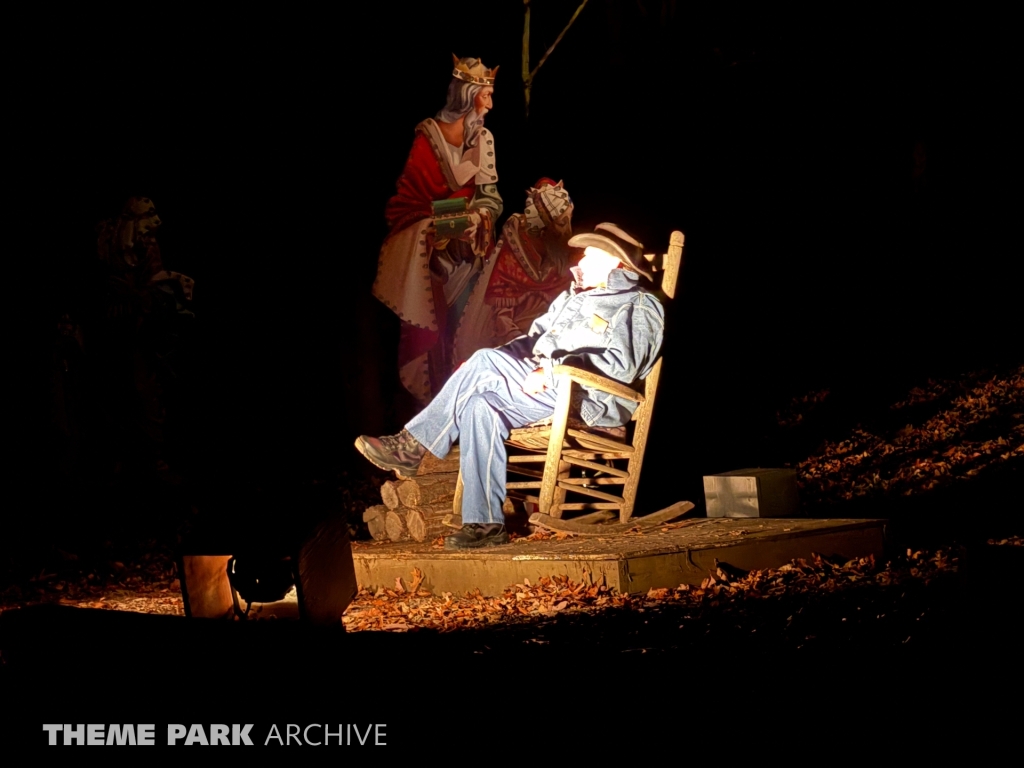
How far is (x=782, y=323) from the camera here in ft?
35.7

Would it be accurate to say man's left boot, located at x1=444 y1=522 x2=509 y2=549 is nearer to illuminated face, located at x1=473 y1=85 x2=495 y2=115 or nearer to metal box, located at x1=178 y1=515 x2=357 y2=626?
metal box, located at x1=178 y1=515 x2=357 y2=626

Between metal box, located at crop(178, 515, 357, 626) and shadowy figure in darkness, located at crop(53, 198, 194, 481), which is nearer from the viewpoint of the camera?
metal box, located at crop(178, 515, 357, 626)

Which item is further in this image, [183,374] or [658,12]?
[658,12]

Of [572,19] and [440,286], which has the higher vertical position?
[572,19]

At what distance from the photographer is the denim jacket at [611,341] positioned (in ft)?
17.4

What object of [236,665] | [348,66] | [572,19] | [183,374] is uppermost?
[572,19]

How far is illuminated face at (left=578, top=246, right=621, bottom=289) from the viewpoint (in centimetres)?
548

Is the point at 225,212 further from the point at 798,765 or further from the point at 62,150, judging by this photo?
the point at 798,765

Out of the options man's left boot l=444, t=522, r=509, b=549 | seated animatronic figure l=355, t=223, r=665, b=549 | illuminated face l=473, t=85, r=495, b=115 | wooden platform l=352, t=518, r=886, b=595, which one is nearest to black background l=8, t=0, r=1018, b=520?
illuminated face l=473, t=85, r=495, b=115

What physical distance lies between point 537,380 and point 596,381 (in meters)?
0.33

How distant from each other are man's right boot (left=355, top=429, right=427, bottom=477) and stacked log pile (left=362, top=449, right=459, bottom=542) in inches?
2.8

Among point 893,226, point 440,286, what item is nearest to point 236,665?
point 440,286

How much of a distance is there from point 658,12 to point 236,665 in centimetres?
908

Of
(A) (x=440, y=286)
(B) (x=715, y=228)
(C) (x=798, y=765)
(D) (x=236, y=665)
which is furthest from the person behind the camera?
(B) (x=715, y=228)
